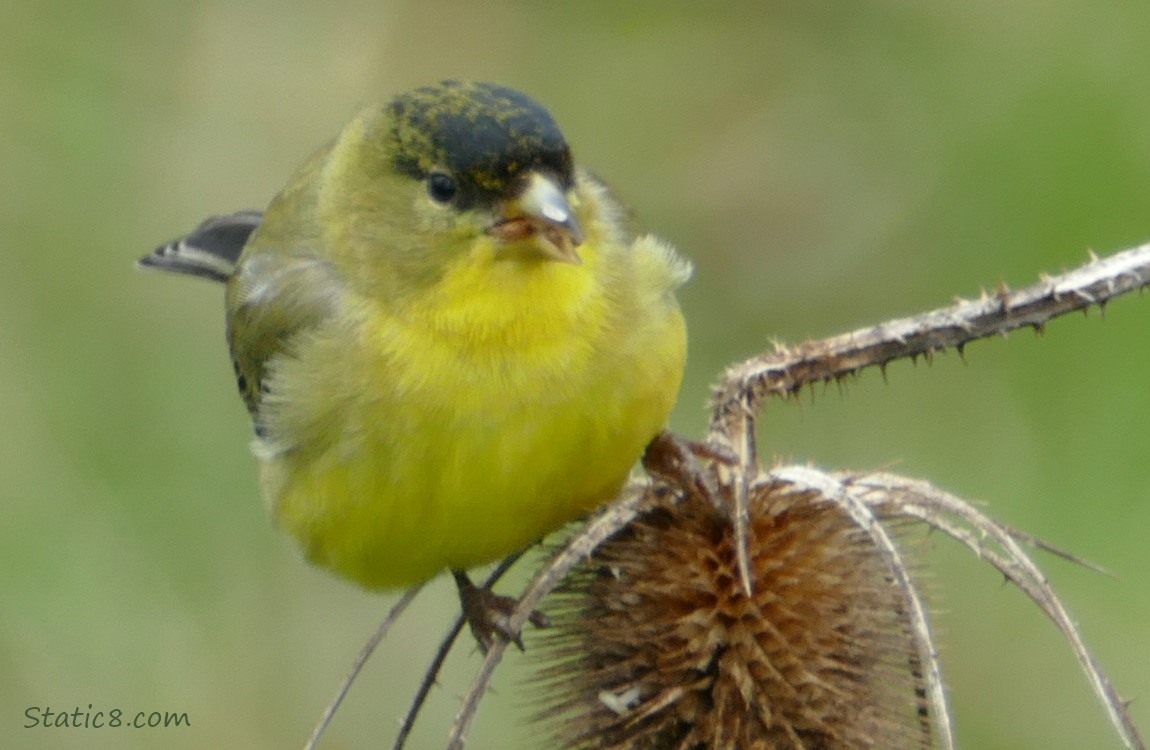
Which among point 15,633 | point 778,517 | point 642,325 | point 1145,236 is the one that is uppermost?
point 1145,236

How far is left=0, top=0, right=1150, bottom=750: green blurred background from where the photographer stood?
540 centimetres

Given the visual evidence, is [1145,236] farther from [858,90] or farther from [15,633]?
[15,633]

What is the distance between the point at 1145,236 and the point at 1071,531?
3.02ft

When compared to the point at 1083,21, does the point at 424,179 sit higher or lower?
lower

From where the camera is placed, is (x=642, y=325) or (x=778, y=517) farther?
(x=642, y=325)

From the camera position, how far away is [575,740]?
3.67 m

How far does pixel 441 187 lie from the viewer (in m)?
3.92

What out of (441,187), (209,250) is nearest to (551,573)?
(441,187)

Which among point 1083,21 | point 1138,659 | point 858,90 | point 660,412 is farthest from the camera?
point 858,90

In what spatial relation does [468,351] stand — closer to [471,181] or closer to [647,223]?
[471,181]

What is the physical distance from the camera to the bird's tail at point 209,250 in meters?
5.39

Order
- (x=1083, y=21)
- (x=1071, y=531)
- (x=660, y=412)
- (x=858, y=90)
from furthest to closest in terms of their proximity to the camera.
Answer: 1. (x=858, y=90)
2. (x=1083, y=21)
3. (x=1071, y=531)
4. (x=660, y=412)

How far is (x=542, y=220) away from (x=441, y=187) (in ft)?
1.05

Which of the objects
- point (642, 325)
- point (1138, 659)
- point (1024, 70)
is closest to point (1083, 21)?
point (1024, 70)
